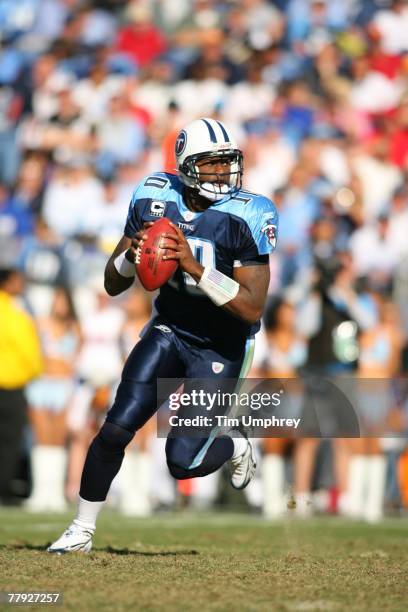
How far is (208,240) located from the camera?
5.98 metres

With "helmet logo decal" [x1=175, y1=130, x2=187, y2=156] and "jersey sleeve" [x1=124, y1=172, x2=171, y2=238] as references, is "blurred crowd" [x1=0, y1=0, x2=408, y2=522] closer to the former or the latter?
"jersey sleeve" [x1=124, y1=172, x2=171, y2=238]

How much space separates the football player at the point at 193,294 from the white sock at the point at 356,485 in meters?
4.44

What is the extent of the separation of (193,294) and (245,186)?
7.04 m

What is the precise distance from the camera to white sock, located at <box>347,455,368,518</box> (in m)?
10.5

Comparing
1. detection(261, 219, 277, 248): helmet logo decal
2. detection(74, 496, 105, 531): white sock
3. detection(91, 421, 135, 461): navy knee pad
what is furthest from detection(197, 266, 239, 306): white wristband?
detection(74, 496, 105, 531): white sock

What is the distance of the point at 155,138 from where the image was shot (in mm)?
13664

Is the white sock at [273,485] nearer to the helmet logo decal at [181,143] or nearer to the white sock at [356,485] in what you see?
the white sock at [356,485]

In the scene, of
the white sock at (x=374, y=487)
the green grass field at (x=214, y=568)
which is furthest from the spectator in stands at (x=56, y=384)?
the white sock at (x=374, y=487)

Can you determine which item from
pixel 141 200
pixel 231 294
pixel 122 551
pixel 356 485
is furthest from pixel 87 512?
pixel 356 485

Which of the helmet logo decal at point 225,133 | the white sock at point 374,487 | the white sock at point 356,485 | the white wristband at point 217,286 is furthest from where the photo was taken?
the white sock at point 356,485

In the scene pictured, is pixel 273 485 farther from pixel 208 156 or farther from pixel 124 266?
pixel 208 156

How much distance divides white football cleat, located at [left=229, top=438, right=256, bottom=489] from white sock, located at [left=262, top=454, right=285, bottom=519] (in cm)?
389

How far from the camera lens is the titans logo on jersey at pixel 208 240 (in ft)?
19.5

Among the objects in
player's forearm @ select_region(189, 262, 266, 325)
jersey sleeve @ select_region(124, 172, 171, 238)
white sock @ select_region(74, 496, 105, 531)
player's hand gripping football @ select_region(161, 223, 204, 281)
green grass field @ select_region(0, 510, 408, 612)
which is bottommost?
green grass field @ select_region(0, 510, 408, 612)
